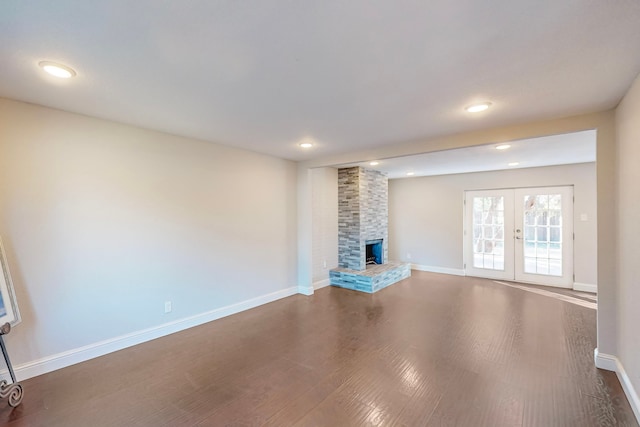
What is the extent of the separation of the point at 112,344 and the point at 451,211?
6.69 meters

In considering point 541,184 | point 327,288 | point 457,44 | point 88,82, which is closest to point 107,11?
point 88,82

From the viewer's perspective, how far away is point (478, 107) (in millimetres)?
2535

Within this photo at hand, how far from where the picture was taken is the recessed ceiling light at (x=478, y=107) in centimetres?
247

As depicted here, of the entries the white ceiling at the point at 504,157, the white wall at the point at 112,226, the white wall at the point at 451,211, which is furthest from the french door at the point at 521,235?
the white wall at the point at 112,226

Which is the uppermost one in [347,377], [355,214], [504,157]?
[504,157]

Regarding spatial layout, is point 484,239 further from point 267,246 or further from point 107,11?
point 107,11

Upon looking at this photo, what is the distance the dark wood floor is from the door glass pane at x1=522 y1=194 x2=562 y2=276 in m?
2.03

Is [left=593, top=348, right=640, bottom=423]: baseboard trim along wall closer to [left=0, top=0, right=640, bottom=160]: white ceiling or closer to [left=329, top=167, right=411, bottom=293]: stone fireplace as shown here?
[left=0, top=0, right=640, bottom=160]: white ceiling

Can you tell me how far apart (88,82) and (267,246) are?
3.09m

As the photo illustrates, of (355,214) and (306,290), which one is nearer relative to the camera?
(306,290)

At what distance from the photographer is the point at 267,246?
4613 millimetres

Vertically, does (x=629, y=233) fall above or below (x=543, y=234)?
above

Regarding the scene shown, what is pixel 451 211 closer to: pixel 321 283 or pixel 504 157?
pixel 504 157

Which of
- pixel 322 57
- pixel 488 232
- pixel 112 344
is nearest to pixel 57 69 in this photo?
pixel 322 57
